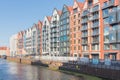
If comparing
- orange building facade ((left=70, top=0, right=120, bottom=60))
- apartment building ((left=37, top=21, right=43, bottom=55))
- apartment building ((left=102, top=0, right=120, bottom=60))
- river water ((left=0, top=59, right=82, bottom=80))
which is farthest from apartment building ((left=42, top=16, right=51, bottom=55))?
apartment building ((left=102, top=0, right=120, bottom=60))

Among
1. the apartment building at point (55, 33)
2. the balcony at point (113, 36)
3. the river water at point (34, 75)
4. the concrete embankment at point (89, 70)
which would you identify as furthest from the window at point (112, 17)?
the apartment building at point (55, 33)

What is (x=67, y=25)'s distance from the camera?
134 metres

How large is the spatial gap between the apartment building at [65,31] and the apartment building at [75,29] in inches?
148

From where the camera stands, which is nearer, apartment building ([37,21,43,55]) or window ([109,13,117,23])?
window ([109,13,117,23])

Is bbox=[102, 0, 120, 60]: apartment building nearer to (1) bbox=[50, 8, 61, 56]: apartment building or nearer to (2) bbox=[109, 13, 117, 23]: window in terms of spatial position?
(2) bbox=[109, 13, 117, 23]: window

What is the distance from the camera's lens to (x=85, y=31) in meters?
115

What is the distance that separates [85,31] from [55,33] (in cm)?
3853

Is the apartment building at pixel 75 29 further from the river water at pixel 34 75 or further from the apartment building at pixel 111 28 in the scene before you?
the river water at pixel 34 75

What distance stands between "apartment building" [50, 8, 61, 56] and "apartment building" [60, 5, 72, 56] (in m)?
6.22

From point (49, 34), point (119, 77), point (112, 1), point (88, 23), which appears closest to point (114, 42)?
point (112, 1)

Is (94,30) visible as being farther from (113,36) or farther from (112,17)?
(113,36)

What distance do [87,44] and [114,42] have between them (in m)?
23.4

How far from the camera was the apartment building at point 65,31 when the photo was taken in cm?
13325

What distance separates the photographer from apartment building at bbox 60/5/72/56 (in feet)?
437
